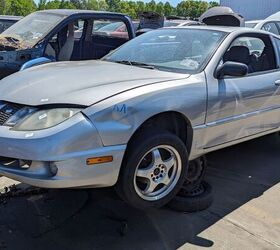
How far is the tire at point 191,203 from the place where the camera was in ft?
12.6

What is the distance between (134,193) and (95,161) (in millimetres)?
480

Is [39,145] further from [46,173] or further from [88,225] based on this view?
[88,225]

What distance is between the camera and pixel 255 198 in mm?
4191

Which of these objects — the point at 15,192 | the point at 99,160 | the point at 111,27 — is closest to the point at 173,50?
the point at 99,160

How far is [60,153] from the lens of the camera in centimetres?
300

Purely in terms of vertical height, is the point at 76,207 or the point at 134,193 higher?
the point at 134,193

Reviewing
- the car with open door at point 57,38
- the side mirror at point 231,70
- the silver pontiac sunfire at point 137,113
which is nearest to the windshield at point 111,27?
the car with open door at point 57,38

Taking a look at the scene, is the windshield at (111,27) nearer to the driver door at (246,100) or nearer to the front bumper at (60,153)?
the driver door at (246,100)

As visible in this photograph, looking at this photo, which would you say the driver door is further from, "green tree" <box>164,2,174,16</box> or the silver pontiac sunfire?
"green tree" <box>164,2,174,16</box>

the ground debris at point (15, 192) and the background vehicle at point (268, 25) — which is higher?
the background vehicle at point (268, 25)

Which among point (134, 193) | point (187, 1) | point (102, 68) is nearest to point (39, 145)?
point (134, 193)

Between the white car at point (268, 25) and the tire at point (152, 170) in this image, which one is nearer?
the tire at point (152, 170)

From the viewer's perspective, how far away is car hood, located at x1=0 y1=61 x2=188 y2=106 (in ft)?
10.7

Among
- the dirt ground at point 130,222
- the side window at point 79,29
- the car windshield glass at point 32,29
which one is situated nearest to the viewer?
the dirt ground at point 130,222
